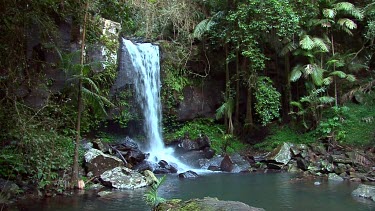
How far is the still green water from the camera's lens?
8.28 meters

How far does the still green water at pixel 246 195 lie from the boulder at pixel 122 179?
0.47 metres

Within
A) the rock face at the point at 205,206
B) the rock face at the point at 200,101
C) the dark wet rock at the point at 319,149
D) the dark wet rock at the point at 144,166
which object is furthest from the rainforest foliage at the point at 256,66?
the rock face at the point at 205,206

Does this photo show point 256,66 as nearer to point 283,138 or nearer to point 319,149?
point 283,138

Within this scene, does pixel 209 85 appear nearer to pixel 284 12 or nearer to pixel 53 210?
pixel 284 12

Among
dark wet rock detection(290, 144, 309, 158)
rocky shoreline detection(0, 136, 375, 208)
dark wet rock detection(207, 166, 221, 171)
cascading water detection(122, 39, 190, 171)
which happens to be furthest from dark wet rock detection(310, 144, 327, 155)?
cascading water detection(122, 39, 190, 171)

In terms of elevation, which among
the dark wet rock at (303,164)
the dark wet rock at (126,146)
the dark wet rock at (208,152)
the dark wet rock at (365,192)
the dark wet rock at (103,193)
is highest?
the dark wet rock at (126,146)

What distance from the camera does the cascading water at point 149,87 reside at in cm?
1606

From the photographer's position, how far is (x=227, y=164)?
555 inches

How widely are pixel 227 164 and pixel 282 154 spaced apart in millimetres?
2142

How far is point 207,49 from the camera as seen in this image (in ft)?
58.7

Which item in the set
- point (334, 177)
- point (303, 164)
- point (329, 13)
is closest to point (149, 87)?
point (303, 164)

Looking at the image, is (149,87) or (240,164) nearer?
(240,164)

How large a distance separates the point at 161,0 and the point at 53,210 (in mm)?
12799

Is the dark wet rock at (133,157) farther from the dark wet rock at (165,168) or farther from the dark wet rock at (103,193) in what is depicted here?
the dark wet rock at (103,193)
